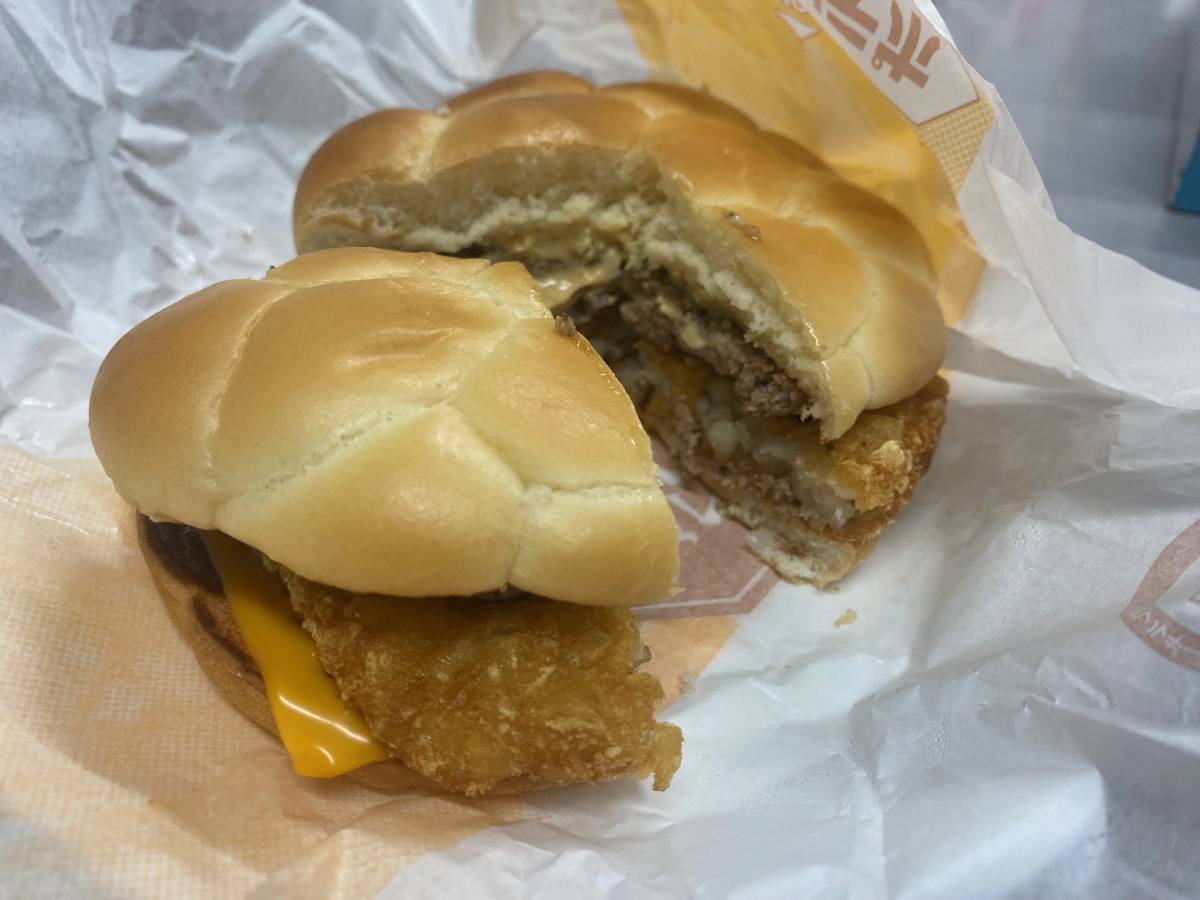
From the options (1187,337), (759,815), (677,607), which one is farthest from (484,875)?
(1187,337)

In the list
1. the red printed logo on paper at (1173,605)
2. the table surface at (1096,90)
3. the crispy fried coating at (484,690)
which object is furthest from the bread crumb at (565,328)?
the table surface at (1096,90)

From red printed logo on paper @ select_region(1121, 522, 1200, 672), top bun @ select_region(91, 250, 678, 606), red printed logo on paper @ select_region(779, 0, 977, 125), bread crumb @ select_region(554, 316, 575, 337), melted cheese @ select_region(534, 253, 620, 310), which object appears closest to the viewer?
top bun @ select_region(91, 250, 678, 606)

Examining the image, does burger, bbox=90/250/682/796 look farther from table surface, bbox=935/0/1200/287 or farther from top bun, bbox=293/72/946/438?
table surface, bbox=935/0/1200/287

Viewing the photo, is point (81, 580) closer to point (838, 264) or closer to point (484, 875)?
point (484, 875)

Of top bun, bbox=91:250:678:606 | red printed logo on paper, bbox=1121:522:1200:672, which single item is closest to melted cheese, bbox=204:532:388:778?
top bun, bbox=91:250:678:606

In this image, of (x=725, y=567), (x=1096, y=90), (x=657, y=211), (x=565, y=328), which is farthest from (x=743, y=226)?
(x=1096, y=90)

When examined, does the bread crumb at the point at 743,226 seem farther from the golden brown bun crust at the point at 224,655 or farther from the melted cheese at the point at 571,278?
the golden brown bun crust at the point at 224,655

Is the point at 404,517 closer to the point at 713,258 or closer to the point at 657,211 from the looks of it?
the point at 713,258
